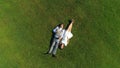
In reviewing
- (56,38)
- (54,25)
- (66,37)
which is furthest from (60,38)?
(54,25)

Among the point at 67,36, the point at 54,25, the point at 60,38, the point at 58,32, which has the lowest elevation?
the point at 60,38

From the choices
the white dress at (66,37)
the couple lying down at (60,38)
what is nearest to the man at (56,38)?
the couple lying down at (60,38)

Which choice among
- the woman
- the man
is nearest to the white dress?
the woman

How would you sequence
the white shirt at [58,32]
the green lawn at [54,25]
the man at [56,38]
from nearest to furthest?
1. the green lawn at [54,25]
2. the man at [56,38]
3. the white shirt at [58,32]

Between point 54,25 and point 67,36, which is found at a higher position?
point 54,25

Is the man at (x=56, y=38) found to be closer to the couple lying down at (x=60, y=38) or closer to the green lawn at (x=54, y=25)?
the couple lying down at (x=60, y=38)

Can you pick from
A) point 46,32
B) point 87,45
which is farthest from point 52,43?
point 87,45

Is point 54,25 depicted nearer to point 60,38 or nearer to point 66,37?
point 60,38
